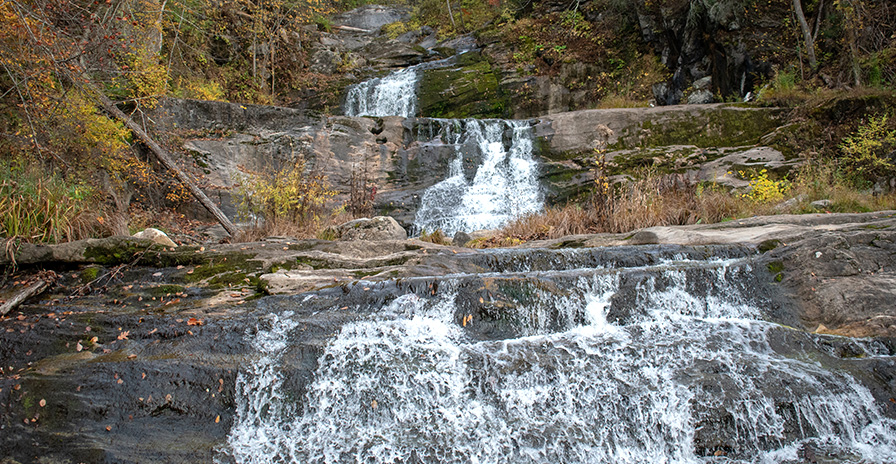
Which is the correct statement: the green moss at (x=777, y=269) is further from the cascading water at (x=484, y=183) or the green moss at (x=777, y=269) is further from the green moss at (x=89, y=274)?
the green moss at (x=89, y=274)

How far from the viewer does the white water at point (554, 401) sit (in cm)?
292

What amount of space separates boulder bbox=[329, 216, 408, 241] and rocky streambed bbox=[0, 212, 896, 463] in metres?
1.94

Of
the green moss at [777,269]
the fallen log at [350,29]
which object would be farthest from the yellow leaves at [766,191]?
the fallen log at [350,29]

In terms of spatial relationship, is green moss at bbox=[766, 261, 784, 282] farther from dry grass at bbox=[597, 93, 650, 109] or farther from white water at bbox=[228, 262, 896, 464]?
dry grass at bbox=[597, 93, 650, 109]

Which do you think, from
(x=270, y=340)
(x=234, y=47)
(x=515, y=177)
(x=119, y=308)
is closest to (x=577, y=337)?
(x=270, y=340)

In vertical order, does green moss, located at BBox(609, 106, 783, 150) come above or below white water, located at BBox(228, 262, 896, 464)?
above

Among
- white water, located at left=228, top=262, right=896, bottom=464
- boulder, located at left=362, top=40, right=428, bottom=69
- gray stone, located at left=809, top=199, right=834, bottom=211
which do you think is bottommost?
white water, located at left=228, top=262, right=896, bottom=464

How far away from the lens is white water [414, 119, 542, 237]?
32.6ft

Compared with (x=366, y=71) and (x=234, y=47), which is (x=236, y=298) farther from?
(x=366, y=71)

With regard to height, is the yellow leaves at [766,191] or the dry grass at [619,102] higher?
the dry grass at [619,102]

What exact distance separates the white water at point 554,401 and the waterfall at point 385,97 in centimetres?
1125

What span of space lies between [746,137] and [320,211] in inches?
363

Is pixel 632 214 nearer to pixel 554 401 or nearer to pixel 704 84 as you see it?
pixel 554 401

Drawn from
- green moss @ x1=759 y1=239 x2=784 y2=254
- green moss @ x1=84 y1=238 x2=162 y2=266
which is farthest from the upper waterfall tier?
green moss @ x1=759 y1=239 x2=784 y2=254
